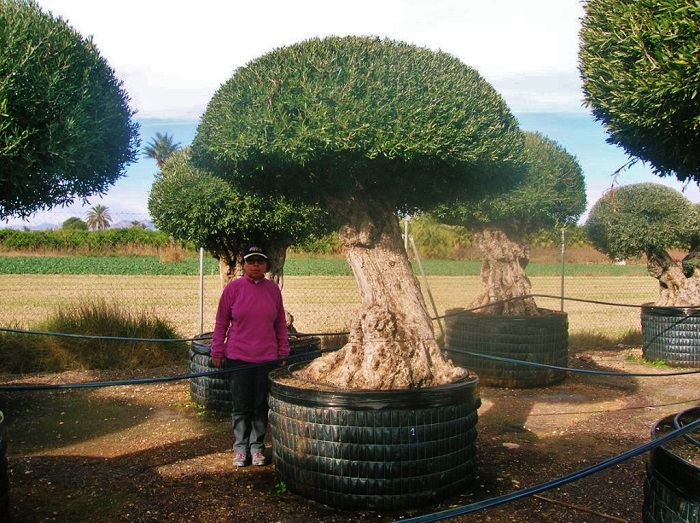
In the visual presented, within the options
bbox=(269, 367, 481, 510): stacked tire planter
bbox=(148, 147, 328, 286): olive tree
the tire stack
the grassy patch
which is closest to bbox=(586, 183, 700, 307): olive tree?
bbox=(148, 147, 328, 286): olive tree

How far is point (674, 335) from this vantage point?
32.7 feet

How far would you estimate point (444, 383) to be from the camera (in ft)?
15.3

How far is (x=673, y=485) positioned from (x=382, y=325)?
249 cm

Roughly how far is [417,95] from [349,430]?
7.24ft

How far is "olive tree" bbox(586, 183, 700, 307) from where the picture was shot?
11.1 metres

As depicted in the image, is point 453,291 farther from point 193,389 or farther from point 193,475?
point 193,475

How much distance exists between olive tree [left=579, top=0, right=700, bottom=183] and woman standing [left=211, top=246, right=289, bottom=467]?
2.75 metres

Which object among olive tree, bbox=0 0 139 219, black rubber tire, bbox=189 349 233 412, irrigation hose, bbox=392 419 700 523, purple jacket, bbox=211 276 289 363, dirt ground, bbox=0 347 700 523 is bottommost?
dirt ground, bbox=0 347 700 523

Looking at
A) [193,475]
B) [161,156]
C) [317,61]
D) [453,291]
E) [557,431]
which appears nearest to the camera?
[317,61]

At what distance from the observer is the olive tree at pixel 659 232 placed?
11117 millimetres

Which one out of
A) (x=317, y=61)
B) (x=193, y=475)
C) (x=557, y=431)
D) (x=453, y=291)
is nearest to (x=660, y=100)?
(x=317, y=61)

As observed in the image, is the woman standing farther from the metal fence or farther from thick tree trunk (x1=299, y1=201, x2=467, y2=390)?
the metal fence

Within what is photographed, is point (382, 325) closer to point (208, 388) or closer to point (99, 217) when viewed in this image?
point (208, 388)

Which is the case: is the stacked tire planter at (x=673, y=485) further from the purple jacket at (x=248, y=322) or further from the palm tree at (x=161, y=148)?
the palm tree at (x=161, y=148)
